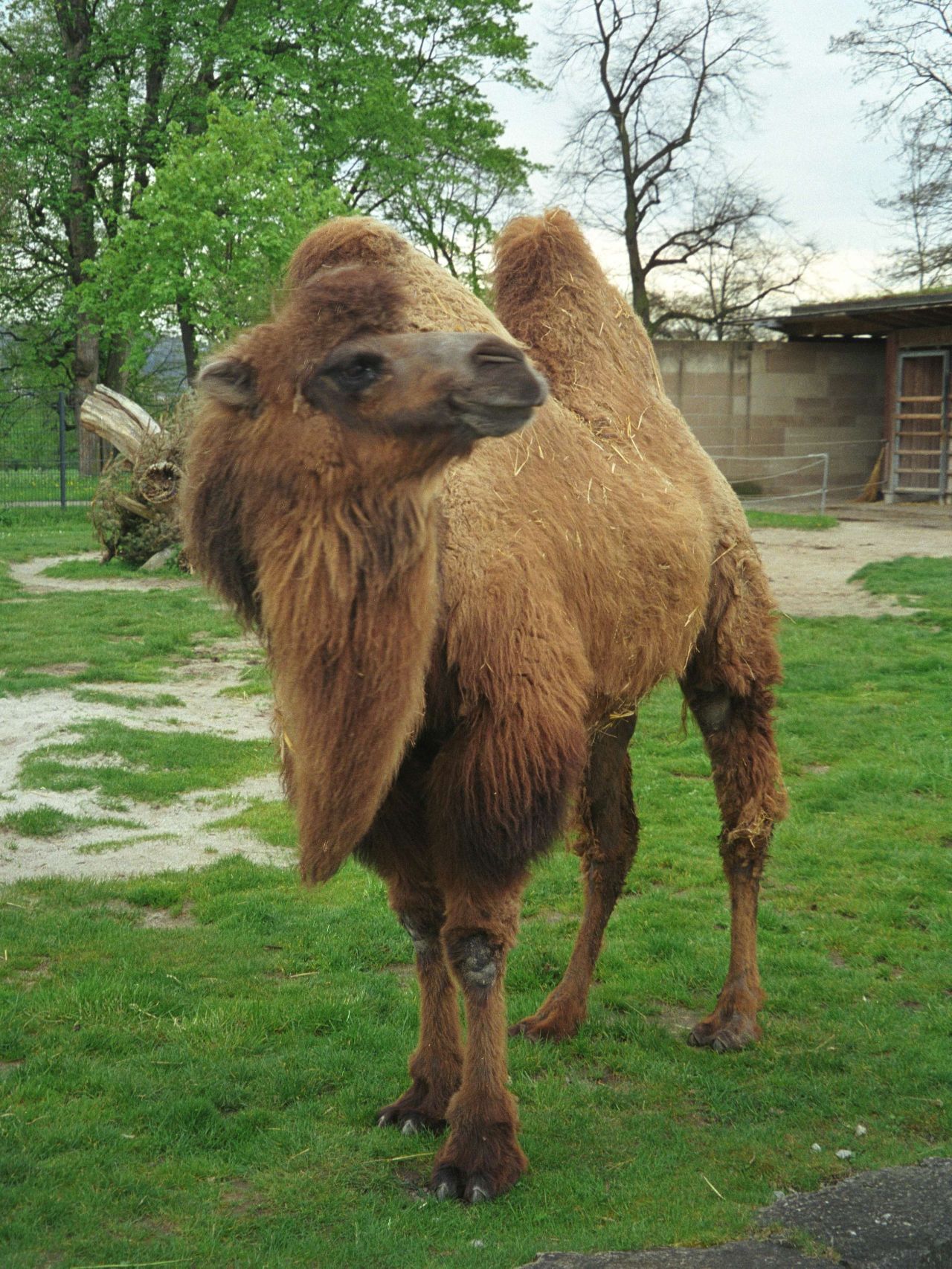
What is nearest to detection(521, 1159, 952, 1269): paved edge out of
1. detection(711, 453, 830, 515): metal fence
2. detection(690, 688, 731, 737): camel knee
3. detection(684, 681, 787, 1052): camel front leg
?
detection(684, 681, 787, 1052): camel front leg

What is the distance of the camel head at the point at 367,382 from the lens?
2.82 metres

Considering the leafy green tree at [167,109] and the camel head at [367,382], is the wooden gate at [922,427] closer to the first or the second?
the leafy green tree at [167,109]

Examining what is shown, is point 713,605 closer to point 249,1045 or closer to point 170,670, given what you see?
point 249,1045

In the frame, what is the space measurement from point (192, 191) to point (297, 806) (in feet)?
61.4

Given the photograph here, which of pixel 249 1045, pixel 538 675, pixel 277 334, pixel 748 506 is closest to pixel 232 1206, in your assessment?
pixel 249 1045

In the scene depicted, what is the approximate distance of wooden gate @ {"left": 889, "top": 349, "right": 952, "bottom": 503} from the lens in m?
23.0

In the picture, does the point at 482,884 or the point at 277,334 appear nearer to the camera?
the point at 277,334

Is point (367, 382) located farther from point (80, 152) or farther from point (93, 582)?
point (80, 152)

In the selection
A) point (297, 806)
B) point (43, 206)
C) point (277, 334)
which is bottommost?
point (297, 806)

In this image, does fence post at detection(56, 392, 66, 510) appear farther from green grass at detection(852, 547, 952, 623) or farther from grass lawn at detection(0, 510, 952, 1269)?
grass lawn at detection(0, 510, 952, 1269)

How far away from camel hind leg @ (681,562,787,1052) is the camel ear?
247cm

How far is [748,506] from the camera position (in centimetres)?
2305

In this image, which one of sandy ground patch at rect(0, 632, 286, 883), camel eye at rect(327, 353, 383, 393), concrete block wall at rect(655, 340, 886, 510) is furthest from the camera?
concrete block wall at rect(655, 340, 886, 510)

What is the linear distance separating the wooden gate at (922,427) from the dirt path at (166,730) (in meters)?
8.40
